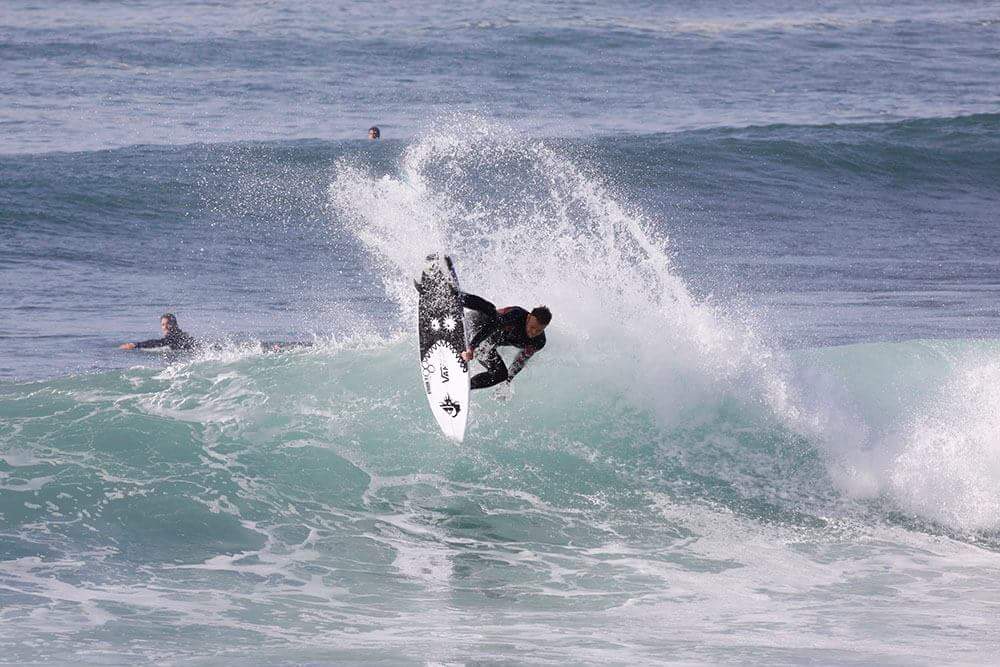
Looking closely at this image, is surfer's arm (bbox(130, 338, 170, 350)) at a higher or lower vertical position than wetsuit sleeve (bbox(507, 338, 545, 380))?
higher

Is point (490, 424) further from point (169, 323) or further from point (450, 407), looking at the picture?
point (169, 323)

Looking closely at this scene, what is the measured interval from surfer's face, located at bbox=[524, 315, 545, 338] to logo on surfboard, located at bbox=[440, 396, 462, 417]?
826mm

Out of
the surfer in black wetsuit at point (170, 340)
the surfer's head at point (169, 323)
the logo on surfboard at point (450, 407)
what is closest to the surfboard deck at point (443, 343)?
the logo on surfboard at point (450, 407)

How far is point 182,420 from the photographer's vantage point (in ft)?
34.5

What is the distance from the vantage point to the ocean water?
7523 mm

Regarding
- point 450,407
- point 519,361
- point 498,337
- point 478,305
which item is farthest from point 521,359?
point 450,407

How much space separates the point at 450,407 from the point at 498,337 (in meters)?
0.74

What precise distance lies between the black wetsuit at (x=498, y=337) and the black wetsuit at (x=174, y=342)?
6167 mm

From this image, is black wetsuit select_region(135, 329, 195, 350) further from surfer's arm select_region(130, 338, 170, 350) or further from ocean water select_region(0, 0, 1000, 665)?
ocean water select_region(0, 0, 1000, 665)

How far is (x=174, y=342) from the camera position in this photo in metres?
14.7

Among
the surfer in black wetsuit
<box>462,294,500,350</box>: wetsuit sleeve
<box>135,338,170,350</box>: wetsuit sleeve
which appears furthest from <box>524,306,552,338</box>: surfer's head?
<box>135,338,170,350</box>: wetsuit sleeve

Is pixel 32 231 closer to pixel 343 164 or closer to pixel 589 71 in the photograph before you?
pixel 343 164

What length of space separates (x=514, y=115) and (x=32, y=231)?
12.9 metres

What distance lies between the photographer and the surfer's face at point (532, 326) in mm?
9469
